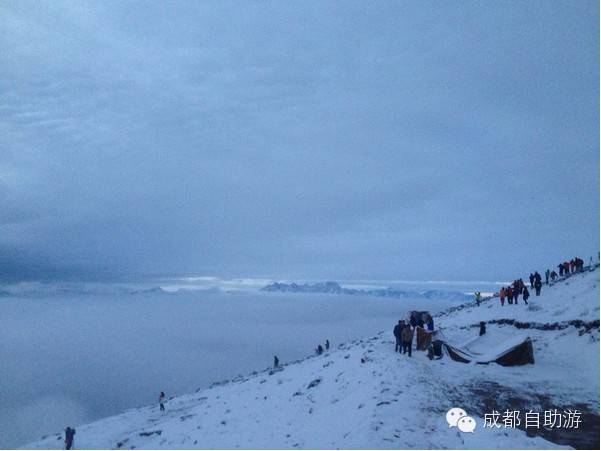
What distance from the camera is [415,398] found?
46.6 ft

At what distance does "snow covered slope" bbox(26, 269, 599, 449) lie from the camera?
11.8 m

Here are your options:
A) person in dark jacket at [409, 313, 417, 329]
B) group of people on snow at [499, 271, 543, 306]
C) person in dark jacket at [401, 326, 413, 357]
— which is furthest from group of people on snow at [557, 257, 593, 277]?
person in dark jacket at [401, 326, 413, 357]

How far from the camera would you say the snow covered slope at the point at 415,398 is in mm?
11758

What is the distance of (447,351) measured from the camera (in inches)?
821

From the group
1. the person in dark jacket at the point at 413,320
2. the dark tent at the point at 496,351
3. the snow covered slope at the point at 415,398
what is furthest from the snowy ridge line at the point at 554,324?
the person in dark jacket at the point at 413,320

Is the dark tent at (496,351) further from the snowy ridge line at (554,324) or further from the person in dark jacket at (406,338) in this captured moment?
the snowy ridge line at (554,324)

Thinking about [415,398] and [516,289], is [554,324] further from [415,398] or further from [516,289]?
[415,398]

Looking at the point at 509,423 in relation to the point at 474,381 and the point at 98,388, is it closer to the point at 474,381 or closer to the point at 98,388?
the point at 474,381

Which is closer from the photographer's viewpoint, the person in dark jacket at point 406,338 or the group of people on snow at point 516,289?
the person in dark jacket at point 406,338

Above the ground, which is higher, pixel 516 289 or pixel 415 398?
pixel 516 289

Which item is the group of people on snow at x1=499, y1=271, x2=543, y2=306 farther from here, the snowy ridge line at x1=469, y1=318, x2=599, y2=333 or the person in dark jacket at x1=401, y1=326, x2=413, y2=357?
the person in dark jacket at x1=401, y1=326, x2=413, y2=357

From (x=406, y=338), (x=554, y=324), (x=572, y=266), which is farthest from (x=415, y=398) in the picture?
(x=572, y=266)

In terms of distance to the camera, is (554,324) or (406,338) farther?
(554,324)

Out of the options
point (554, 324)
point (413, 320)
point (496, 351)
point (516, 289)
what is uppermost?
point (516, 289)
